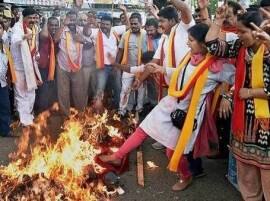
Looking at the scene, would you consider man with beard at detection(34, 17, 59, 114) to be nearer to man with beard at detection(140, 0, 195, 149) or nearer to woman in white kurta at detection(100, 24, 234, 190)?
man with beard at detection(140, 0, 195, 149)

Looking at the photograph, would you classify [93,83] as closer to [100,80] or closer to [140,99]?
[100,80]

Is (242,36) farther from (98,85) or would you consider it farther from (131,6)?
(131,6)

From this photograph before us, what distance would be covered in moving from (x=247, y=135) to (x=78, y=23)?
4986 millimetres

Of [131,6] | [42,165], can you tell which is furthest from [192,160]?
[131,6]

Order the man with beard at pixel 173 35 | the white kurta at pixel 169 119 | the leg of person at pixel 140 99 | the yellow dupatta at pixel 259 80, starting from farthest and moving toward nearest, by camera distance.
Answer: the leg of person at pixel 140 99
the man with beard at pixel 173 35
the white kurta at pixel 169 119
the yellow dupatta at pixel 259 80

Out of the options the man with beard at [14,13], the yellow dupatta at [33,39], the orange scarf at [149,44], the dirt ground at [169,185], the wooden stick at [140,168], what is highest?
the man with beard at [14,13]

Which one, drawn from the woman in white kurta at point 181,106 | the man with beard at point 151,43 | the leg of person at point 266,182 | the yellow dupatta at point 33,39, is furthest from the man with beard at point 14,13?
the leg of person at point 266,182

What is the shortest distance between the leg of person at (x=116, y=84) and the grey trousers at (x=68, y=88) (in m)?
0.68

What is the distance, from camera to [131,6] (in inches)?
476

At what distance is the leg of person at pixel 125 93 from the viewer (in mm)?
8156

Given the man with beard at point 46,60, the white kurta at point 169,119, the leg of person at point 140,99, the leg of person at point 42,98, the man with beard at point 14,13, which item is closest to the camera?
the white kurta at point 169,119

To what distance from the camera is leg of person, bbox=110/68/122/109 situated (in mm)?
8461

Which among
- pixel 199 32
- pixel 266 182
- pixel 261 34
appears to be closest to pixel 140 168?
→ pixel 266 182

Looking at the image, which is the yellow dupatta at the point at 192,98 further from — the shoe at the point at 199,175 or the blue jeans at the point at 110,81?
the blue jeans at the point at 110,81
